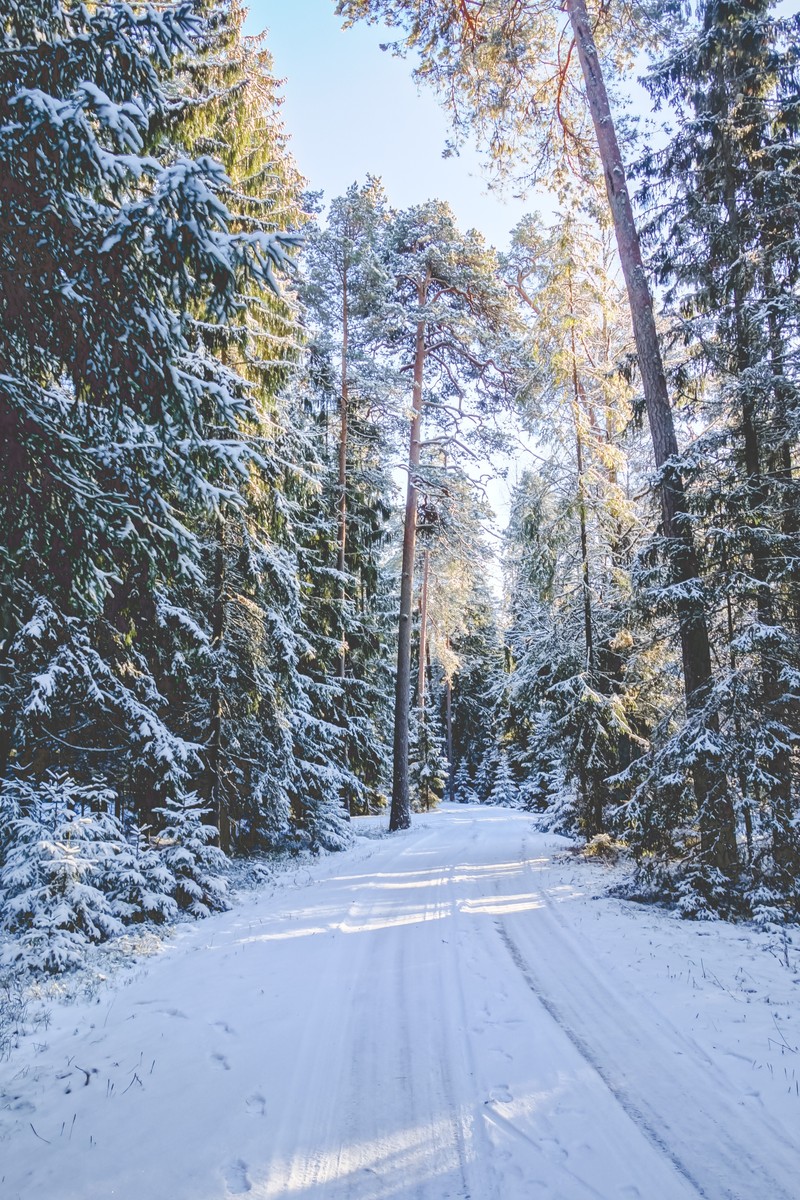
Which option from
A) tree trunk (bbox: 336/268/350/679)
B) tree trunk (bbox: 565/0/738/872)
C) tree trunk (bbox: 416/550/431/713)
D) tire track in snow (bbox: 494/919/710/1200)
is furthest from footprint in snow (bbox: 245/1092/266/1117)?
tree trunk (bbox: 416/550/431/713)

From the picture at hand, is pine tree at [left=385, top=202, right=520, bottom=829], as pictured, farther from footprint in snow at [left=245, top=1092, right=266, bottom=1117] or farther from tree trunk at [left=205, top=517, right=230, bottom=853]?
footprint in snow at [left=245, top=1092, right=266, bottom=1117]

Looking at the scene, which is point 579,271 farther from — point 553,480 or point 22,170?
point 22,170

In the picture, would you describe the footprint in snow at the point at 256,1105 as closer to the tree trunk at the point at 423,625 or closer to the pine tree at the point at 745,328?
the pine tree at the point at 745,328

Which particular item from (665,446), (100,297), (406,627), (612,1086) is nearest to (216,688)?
(100,297)

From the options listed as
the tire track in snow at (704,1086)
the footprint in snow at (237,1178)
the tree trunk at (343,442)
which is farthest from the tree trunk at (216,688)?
the tree trunk at (343,442)

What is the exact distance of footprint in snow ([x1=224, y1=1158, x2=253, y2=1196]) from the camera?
2830 mm

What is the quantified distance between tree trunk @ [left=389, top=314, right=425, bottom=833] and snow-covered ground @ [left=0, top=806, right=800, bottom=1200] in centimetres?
999

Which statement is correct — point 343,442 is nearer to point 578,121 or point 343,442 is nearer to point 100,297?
point 578,121

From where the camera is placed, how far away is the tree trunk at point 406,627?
54.7ft

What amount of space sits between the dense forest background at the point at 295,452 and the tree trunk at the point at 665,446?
0.05 meters

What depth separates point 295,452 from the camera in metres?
11.7

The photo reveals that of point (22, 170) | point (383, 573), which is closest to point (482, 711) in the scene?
point (383, 573)

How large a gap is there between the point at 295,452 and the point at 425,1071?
1026 cm

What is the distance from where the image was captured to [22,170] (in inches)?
153
